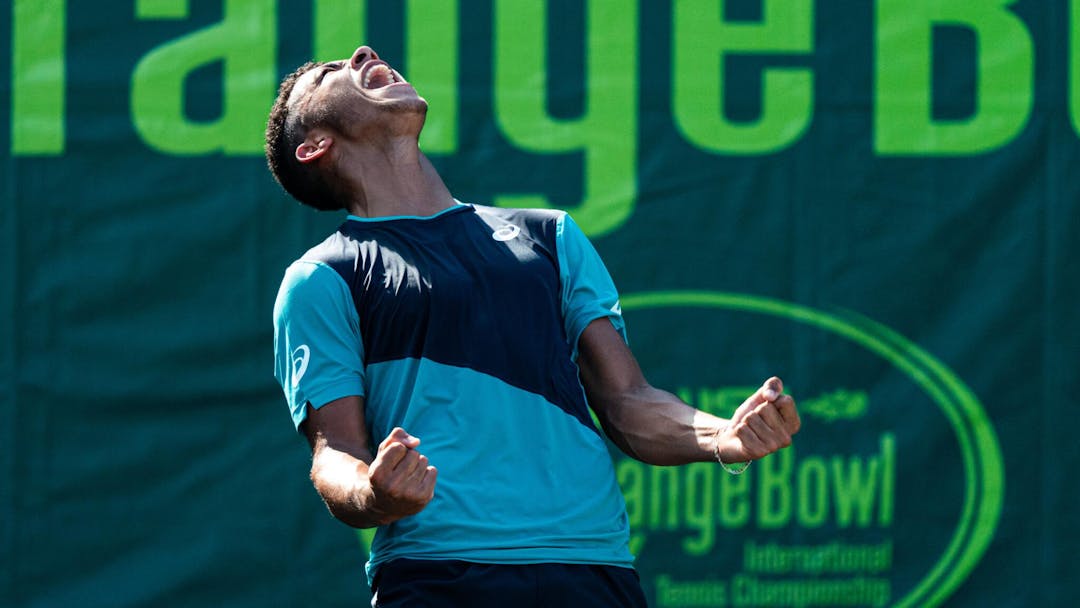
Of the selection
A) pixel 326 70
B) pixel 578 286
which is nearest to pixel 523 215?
pixel 578 286

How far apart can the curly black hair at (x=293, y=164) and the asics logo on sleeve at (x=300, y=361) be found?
374 mm

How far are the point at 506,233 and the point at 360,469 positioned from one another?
0.52 m

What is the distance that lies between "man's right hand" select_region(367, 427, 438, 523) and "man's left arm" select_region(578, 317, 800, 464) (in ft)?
1.58

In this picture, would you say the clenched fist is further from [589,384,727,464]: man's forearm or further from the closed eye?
the closed eye

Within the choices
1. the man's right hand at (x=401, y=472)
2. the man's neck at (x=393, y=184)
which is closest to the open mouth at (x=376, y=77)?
the man's neck at (x=393, y=184)

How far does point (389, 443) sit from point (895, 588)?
2468mm

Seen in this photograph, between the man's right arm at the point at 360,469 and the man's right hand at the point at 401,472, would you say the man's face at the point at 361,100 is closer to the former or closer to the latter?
the man's right arm at the point at 360,469

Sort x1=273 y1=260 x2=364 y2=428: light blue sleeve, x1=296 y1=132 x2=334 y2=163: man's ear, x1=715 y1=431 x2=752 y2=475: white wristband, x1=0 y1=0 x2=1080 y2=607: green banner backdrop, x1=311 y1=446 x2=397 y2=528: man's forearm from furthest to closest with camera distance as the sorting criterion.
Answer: x1=0 y1=0 x2=1080 y2=607: green banner backdrop < x1=296 y1=132 x2=334 y2=163: man's ear < x1=273 y1=260 x2=364 y2=428: light blue sleeve < x1=715 y1=431 x2=752 y2=475: white wristband < x1=311 y1=446 x2=397 y2=528: man's forearm

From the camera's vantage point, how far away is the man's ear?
240cm

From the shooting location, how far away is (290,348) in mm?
2195

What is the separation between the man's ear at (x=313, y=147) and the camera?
240 centimetres

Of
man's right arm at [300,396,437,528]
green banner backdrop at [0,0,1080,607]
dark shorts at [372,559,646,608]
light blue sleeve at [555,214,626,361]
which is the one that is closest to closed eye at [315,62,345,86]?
light blue sleeve at [555,214,626,361]

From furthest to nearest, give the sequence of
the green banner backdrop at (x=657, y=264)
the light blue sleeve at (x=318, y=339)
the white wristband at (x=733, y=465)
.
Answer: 1. the green banner backdrop at (x=657, y=264)
2. the light blue sleeve at (x=318, y=339)
3. the white wristband at (x=733, y=465)

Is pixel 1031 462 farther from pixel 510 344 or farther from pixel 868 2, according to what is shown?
pixel 510 344
